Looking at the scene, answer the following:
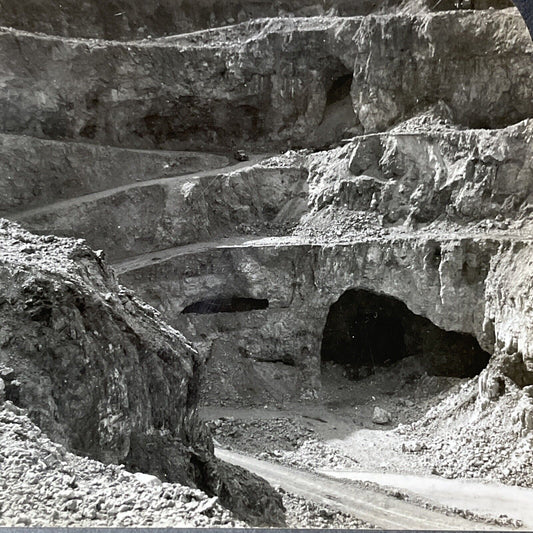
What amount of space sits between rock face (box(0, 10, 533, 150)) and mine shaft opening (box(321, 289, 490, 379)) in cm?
448

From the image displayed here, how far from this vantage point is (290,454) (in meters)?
10.2

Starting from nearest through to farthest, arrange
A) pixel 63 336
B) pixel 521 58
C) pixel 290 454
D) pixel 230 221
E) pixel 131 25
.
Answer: pixel 63 336, pixel 290 454, pixel 521 58, pixel 230 221, pixel 131 25

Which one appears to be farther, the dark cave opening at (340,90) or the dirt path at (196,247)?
the dark cave opening at (340,90)

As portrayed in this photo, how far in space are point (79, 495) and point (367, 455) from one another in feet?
25.0

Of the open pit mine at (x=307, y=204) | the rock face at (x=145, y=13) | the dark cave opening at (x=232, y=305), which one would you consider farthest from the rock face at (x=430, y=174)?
the rock face at (x=145, y=13)

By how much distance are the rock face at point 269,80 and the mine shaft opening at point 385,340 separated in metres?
4.48

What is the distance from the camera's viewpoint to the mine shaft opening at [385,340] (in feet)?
40.0

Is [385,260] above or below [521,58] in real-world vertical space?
below

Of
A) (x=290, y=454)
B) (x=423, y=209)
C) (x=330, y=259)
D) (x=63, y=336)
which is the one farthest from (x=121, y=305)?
(x=423, y=209)

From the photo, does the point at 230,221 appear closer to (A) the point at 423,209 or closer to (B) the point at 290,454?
(A) the point at 423,209

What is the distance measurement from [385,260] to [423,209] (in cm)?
158

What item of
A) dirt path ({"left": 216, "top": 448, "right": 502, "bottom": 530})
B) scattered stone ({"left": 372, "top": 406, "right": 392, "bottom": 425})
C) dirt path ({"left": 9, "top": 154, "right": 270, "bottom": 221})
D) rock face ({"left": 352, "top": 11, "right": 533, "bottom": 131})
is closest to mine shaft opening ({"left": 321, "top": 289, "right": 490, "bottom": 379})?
scattered stone ({"left": 372, "top": 406, "right": 392, "bottom": 425})

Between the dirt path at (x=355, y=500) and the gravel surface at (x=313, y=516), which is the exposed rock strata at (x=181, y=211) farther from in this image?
the gravel surface at (x=313, y=516)

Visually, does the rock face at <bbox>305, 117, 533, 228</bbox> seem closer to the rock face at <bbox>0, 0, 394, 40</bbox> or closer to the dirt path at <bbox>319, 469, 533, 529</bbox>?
the rock face at <bbox>0, 0, 394, 40</bbox>
